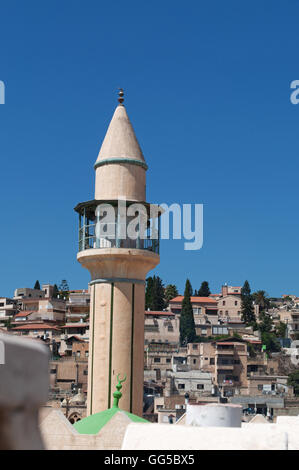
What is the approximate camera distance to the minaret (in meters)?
13.9

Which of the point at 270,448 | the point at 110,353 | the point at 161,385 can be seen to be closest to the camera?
the point at 270,448

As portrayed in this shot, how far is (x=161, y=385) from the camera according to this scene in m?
84.6

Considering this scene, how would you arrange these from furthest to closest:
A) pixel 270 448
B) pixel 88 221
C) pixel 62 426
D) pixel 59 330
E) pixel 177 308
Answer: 1. pixel 177 308
2. pixel 59 330
3. pixel 88 221
4. pixel 62 426
5. pixel 270 448

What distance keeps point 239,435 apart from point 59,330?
9965 centimetres

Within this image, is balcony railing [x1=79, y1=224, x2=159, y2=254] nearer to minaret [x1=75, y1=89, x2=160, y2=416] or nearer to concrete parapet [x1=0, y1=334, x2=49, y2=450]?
minaret [x1=75, y1=89, x2=160, y2=416]

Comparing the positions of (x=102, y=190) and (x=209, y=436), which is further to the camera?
(x=102, y=190)

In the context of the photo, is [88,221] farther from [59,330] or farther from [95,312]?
[59,330]

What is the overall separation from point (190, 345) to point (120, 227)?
8708 centimetres

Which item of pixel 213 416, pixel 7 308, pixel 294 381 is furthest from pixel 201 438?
pixel 7 308

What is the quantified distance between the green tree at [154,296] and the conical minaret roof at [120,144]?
104m

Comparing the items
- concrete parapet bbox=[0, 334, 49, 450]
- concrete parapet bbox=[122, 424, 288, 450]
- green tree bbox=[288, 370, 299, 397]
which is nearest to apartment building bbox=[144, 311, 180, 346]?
green tree bbox=[288, 370, 299, 397]

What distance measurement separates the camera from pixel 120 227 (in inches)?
569

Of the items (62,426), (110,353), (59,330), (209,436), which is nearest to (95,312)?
(110,353)
